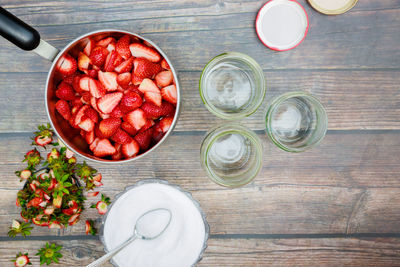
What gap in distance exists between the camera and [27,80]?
0.77m

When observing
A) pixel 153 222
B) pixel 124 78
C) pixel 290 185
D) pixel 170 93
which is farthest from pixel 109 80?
pixel 290 185

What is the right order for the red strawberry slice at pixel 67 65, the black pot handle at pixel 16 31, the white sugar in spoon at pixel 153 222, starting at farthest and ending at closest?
the white sugar in spoon at pixel 153 222, the red strawberry slice at pixel 67 65, the black pot handle at pixel 16 31

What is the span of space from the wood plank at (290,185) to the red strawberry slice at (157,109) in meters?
0.09

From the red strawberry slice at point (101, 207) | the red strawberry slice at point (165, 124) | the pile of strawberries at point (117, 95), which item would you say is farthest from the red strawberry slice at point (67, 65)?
the red strawberry slice at point (101, 207)

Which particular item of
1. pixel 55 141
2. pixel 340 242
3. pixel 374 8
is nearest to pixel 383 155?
pixel 340 242

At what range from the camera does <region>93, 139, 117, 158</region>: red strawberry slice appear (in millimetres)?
686

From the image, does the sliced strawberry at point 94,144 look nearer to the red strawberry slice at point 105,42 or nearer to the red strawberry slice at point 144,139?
the red strawberry slice at point 144,139

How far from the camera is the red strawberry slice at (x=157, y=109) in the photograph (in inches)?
26.9

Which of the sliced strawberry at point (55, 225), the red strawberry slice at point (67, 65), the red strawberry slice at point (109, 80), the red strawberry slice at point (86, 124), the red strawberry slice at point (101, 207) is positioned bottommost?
the sliced strawberry at point (55, 225)

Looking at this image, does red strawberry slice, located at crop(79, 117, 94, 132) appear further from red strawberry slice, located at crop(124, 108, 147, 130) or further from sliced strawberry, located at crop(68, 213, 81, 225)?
sliced strawberry, located at crop(68, 213, 81, 225)

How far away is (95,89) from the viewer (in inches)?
26.3

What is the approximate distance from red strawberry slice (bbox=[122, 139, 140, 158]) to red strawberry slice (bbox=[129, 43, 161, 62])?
192 mm

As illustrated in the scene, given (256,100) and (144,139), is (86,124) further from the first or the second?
(256,100)

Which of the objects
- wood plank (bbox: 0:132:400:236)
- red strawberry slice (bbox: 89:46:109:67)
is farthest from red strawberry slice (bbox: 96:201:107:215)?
red strawberry slice (bbox: 89:46:109:67)
